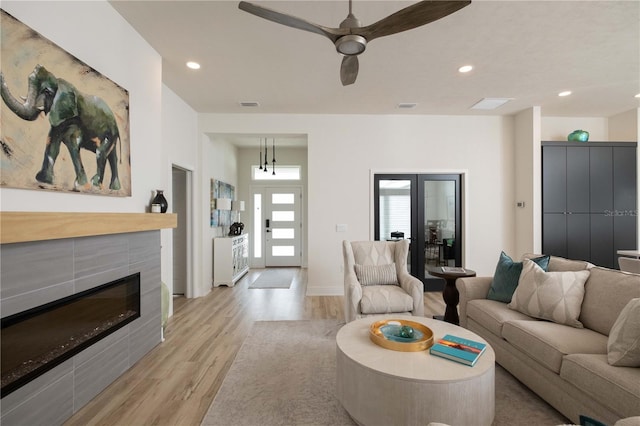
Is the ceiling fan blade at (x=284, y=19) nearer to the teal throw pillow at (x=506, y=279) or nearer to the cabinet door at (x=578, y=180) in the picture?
the teal throw pillow at (x=506, y=279)

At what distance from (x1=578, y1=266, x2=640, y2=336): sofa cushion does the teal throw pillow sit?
40 cm

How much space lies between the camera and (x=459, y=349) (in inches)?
71.3

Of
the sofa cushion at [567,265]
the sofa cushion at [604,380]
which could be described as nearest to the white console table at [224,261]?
the sofa cushion at [567,265]

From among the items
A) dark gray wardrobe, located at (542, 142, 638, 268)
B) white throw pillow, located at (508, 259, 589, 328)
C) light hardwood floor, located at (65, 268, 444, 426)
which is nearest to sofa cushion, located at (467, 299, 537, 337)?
white throw pillow, located at (508, 259, 589, 328)

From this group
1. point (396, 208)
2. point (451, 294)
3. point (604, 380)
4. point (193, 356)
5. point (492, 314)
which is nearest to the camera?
point (604, 380)

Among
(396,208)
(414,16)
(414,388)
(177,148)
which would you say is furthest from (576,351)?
(177,148)

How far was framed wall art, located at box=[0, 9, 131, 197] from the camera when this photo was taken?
1.55 m

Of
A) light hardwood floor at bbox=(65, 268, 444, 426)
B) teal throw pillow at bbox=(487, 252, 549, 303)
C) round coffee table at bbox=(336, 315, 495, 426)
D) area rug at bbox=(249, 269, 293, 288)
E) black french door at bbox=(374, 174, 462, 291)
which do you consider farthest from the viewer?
area rug at bbox=(249, 269, 293, 288)

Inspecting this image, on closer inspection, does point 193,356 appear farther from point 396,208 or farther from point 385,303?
point 396,208

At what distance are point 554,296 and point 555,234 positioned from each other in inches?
114

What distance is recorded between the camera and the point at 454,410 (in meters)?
1.53

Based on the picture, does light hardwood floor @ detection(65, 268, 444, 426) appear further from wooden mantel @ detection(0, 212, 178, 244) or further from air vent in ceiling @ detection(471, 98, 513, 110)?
air vent in ceiling @ detection(471, 98, 513, 110)

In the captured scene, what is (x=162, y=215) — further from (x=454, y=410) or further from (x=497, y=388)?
(x=497, y=388)

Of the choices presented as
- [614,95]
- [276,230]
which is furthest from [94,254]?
[614,95]
